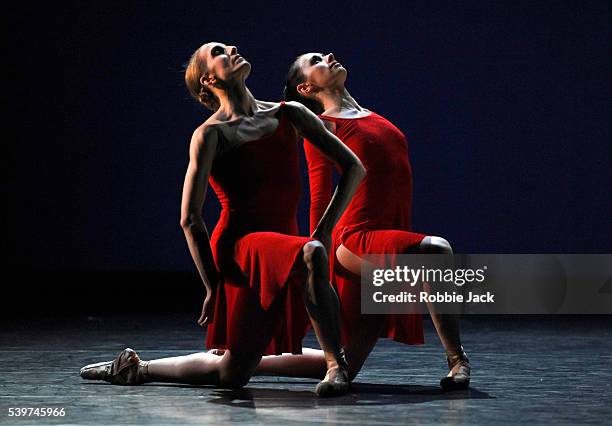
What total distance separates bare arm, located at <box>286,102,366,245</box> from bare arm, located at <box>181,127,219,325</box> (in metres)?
0.26

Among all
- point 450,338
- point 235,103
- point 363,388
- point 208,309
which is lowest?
point 363,388

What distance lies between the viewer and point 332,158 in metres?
3.10

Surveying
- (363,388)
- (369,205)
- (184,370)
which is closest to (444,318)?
(363,388)

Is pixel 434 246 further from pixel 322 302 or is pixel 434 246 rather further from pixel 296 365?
pixel 296 365

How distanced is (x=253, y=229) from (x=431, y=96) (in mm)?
4421

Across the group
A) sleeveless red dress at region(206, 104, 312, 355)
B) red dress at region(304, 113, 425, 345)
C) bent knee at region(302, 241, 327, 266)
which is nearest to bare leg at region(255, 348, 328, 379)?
red dress at region(304, 113, 425, 345)

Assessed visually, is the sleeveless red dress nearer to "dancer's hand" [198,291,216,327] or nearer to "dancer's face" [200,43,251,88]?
"dancer's hand" [198,291,216,327]

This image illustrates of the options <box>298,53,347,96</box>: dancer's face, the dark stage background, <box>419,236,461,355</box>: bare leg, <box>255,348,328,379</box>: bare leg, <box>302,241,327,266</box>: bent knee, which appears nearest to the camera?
<box>302,241,327,266</box>: bent knee

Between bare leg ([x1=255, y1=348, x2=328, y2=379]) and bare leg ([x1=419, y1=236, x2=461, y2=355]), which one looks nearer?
bare leg ([x1=419, y1=236, x2=461, y2=355])

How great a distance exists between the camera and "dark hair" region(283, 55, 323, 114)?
3.54m

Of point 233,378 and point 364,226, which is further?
point 364,226

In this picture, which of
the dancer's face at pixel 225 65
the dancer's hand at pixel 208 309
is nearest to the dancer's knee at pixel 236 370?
the dancer's hand at pixel 208 309

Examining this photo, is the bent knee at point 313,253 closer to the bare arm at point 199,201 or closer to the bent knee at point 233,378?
the bare arm at point 199,201

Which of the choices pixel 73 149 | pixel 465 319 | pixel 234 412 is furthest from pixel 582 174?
pixel 234 412
